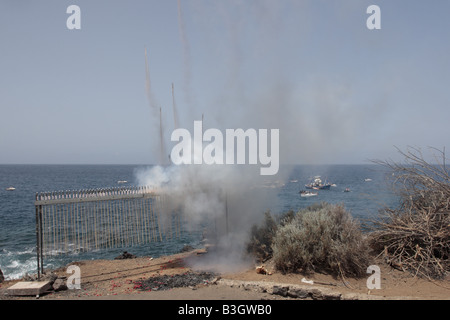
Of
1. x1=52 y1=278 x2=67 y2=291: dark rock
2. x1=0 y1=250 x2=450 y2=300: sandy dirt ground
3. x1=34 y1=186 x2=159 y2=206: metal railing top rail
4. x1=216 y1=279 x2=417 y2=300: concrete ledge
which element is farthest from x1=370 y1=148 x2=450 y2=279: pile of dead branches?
x1=52 y1=278 x2=67 y2=291: dark rock

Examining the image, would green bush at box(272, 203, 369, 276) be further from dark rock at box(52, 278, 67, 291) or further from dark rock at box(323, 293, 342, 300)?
dark rock at box(52, 278, 67, 291)

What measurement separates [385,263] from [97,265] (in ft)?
46.6

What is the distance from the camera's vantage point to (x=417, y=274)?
12039mm

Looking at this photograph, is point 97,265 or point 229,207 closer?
point 97,265

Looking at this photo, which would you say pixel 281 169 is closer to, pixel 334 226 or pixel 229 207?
pixel 229 207

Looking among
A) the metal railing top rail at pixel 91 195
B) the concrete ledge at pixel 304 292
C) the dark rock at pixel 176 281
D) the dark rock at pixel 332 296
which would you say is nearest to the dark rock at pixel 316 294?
the concrete ledge at pixel 304 292

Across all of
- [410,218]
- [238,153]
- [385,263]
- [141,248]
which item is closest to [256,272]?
[385,263]

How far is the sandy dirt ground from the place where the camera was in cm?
1011

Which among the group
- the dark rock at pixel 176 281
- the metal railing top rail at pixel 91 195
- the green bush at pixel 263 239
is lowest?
the dark rock at pixel 176 281

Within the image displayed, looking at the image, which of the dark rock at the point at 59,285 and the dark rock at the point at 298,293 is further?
the dark rock at the point at 59,285

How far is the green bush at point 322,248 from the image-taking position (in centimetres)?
1219

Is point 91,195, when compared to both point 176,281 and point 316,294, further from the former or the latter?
point 316,294

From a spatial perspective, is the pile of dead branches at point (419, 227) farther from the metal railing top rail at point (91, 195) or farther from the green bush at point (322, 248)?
the metal railing top rail at point (91, 195)

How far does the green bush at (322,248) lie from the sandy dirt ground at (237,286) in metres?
0.46
